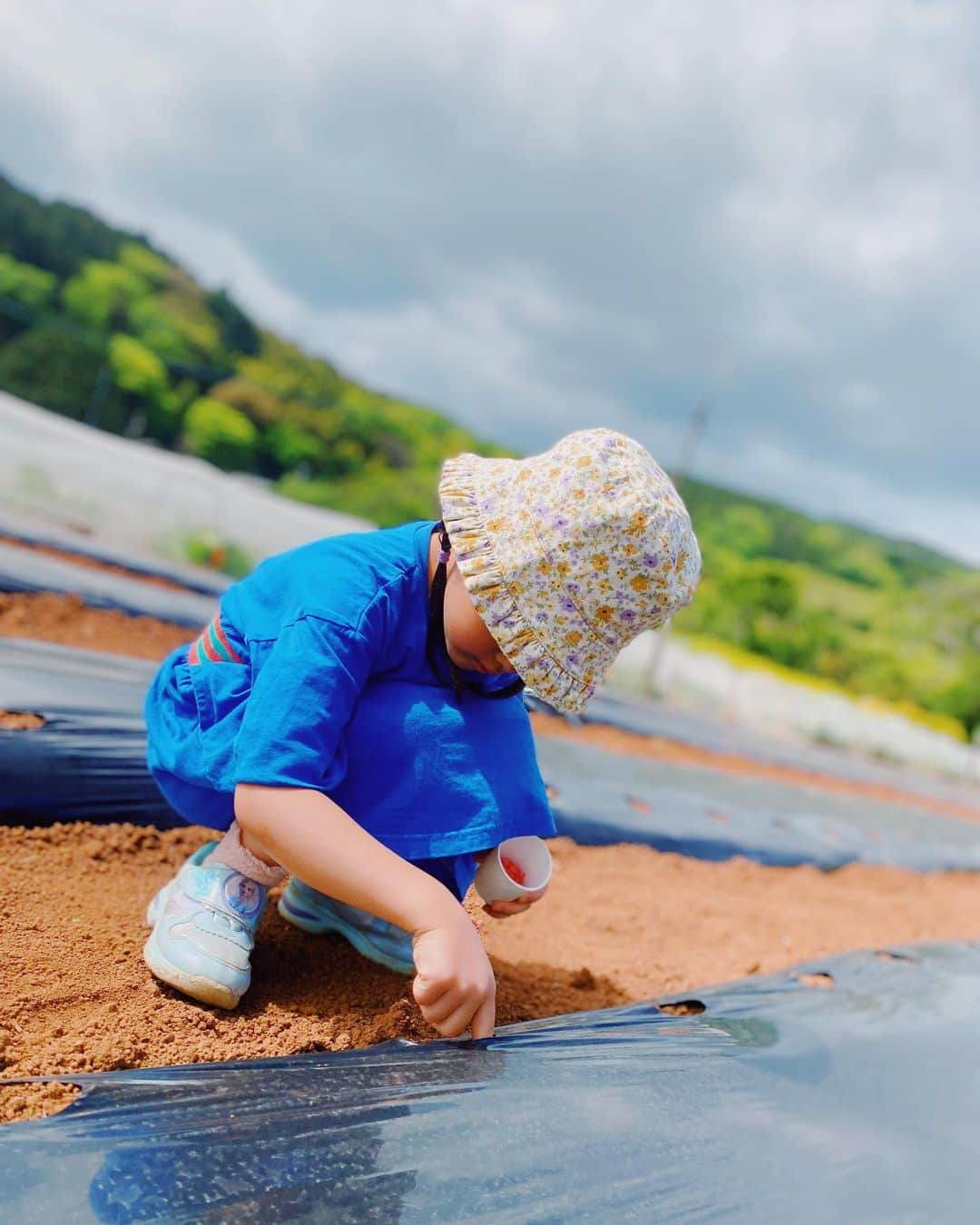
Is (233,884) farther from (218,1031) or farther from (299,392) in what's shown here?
(299,392)

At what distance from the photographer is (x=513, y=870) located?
42.1 inches

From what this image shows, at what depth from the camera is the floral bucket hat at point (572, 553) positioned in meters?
0.90

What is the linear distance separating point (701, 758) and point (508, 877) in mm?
5114

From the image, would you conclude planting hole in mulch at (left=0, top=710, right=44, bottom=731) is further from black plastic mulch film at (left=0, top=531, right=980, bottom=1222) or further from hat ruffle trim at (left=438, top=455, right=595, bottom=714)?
hat ruffle trim at (left=438, top=455, right=595, bottom=714)

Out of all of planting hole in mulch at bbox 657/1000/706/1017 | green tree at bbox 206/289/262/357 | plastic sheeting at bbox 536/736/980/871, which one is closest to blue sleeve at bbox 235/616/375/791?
planting hole in mulch at bbox 657/1000/706/1017

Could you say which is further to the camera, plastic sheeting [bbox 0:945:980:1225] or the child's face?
the child's face

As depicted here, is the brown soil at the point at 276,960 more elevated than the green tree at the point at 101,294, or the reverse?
the green tree at the point at 101,294

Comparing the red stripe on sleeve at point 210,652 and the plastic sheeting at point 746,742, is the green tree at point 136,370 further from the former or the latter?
the red stripe on sleeve at point 210,652

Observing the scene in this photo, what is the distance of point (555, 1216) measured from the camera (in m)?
0.68

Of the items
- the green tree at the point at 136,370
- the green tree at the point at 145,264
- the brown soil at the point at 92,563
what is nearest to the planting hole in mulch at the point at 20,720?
the brown soil at the point at 92,563

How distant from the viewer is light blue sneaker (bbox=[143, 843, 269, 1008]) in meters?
0.94

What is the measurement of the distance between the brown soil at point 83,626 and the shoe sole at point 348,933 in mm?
2128

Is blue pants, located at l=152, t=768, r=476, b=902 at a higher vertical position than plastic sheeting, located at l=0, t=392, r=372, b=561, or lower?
higher

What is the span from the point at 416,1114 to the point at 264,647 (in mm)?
445
